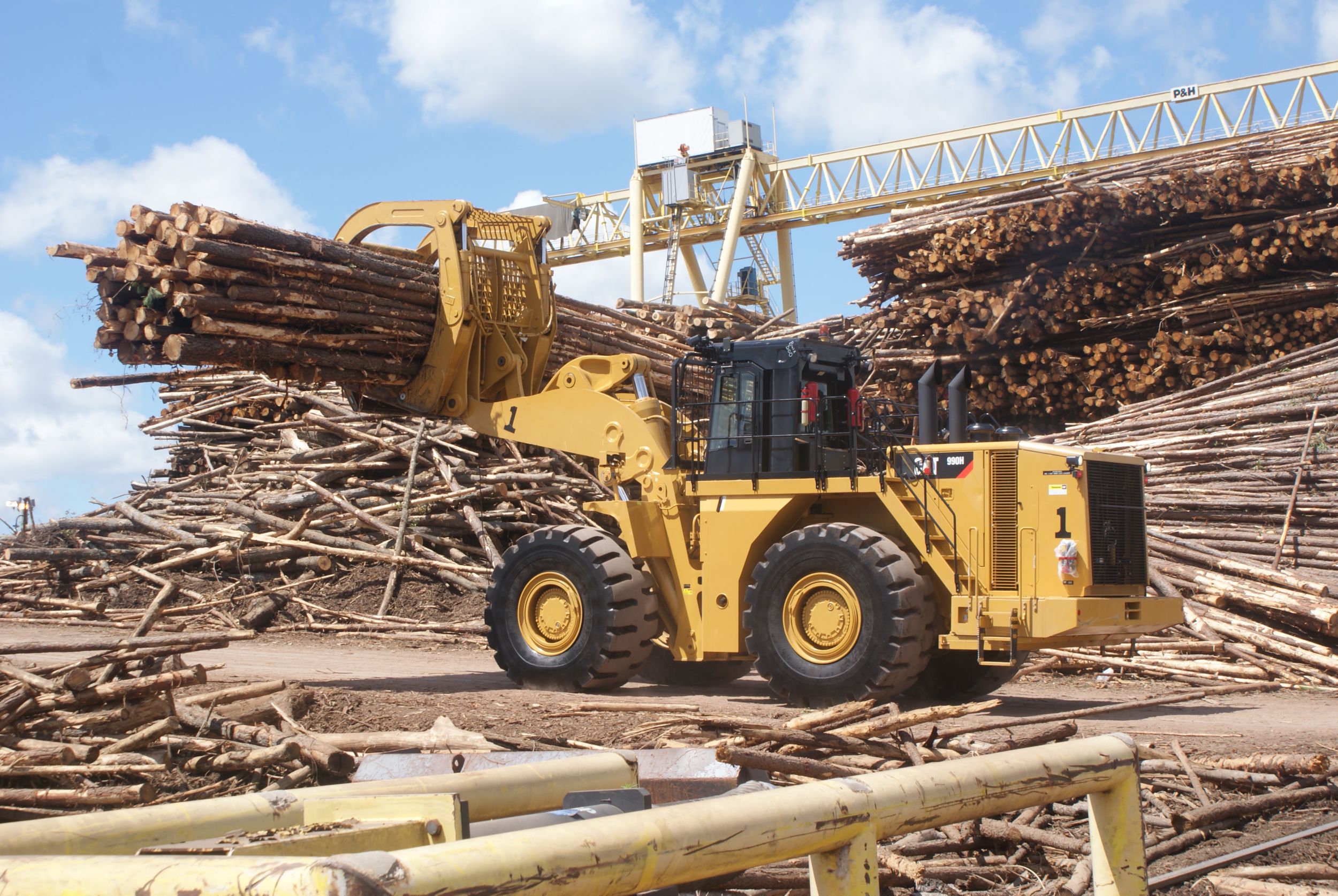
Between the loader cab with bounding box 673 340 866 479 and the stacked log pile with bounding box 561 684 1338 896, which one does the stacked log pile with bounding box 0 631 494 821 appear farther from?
the loader cab with bounding box 673 340 866 479

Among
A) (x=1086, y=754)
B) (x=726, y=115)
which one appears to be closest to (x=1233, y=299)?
(x=1086, y=754)

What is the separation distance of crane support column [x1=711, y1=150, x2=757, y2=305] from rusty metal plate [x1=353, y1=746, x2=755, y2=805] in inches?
1443

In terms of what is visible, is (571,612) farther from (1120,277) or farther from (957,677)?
(1120,277)

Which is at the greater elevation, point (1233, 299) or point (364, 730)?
point (1233, 299)

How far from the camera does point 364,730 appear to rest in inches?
354

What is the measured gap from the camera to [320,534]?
60.7 ft

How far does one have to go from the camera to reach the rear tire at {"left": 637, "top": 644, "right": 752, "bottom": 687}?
13234 mm

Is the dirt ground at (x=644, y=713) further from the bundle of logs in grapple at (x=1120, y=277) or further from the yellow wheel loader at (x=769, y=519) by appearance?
the bundle of logs in grapple at (x=1120, y=277)

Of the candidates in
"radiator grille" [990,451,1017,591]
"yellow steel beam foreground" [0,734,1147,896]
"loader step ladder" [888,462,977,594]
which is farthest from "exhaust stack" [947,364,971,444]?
"yellow steel beam foreground" [0,734,1147,896]

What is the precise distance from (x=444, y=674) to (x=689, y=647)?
315cm

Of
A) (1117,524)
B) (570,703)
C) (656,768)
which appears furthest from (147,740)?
(1117,524)

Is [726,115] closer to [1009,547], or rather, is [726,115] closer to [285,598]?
[285,598]

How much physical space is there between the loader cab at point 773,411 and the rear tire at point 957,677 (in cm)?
218

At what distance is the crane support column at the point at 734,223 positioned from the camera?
42406 mm
